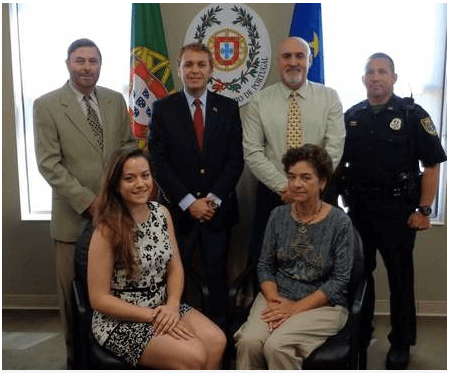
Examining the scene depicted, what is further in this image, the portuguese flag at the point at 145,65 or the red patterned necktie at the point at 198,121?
the portuguese flag at the point at 145,65

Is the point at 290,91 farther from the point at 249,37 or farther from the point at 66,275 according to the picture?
the point at 66,275

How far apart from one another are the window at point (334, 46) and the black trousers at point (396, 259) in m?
0.95

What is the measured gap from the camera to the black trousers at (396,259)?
2.89m

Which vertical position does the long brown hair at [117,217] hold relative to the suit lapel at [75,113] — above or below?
below

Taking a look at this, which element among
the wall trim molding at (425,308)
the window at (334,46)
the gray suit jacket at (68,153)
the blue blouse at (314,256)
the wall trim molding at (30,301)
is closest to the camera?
the blue blouse at (314,256)

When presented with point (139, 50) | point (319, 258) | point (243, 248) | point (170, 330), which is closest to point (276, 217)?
point (319, 258)

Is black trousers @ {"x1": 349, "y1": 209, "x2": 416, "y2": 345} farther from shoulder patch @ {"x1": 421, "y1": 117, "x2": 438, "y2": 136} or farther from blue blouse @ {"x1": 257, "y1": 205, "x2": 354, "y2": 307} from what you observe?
blue blouse @ {"x1": 257, "y1": 205, "x2": 354, "y2": 307}

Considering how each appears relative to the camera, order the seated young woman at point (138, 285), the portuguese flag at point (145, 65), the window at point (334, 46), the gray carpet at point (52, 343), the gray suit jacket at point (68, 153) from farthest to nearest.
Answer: the window at point (334, 46) → the portuguese flag at point (145, 65) → the gray carpet at point (52, 343) → the gray suit jacket at point (68, 153) → the seated young woman at point (138, 285)

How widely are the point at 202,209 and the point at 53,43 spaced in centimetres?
173

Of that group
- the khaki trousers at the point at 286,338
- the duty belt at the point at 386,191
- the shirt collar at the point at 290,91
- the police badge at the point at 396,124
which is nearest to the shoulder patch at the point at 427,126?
the police badge at the point at 396,124

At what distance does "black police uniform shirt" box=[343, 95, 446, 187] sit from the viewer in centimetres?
281

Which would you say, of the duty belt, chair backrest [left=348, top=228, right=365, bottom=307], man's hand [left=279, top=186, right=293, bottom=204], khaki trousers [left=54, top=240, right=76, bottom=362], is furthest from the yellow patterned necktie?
khaki trousers [left=54, top=240, right=76, bottom=362]

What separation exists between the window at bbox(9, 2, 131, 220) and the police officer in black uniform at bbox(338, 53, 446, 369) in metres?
1.63

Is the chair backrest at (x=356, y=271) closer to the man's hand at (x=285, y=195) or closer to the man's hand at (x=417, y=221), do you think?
the man's hand at (x=285, y=195)
